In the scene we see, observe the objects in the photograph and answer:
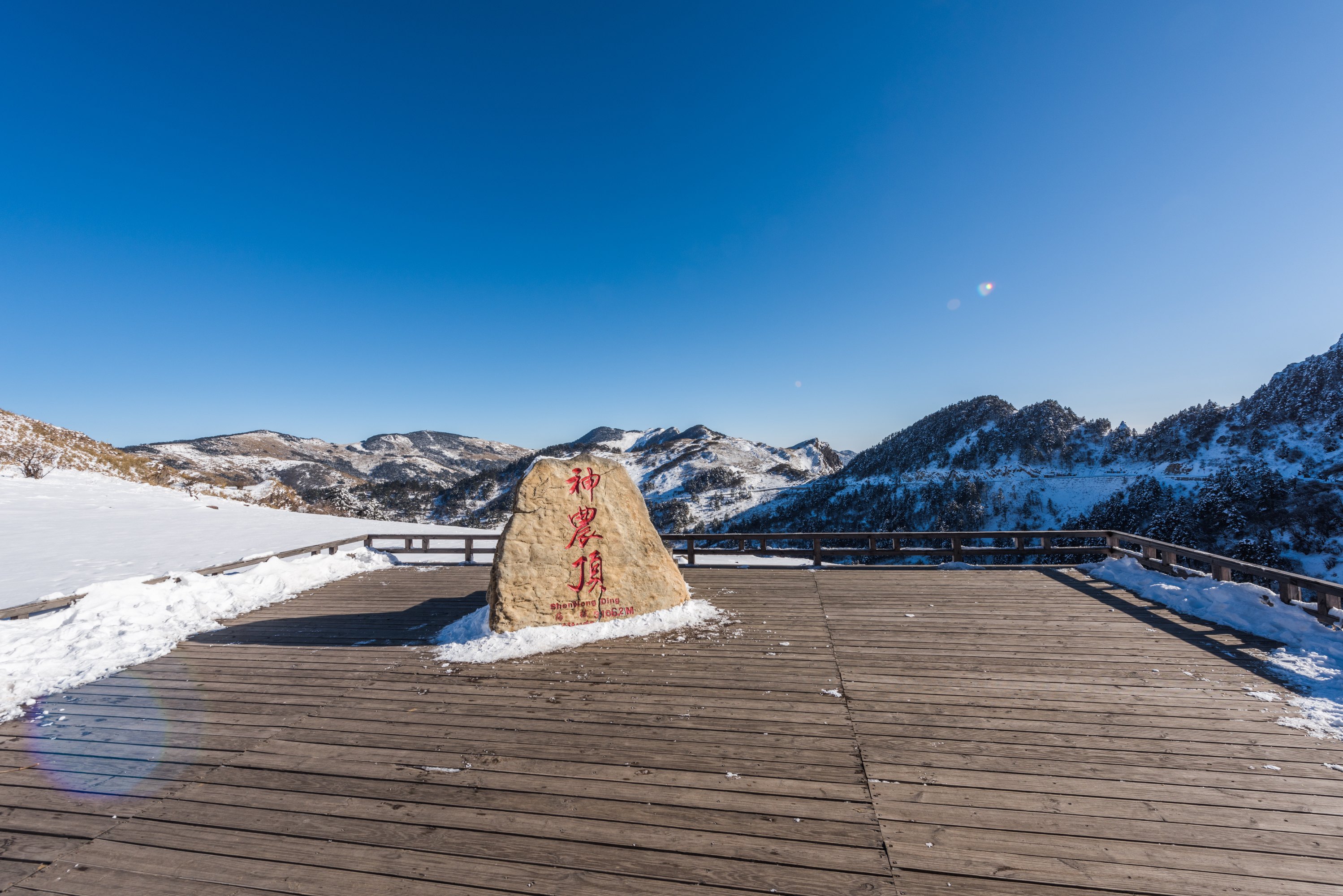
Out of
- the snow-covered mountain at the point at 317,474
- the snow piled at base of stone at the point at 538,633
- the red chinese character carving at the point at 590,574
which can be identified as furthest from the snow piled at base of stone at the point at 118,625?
the snow-covered mountain at the point at 317,474

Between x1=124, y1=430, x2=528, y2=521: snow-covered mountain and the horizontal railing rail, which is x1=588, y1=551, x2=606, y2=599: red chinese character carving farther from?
x1=124, y1=430, x2=528, y2=521: snow-covered mountain

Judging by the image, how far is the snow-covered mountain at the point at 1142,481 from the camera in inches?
1999

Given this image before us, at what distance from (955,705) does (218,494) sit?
37807mm

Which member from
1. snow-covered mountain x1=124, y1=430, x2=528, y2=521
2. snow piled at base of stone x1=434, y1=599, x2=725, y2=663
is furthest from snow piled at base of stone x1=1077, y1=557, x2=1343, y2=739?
snow-covered mountain x1=124, y1=430, x2=528, y2=521

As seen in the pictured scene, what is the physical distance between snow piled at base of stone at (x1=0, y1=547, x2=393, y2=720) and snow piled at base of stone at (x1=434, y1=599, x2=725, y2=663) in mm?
3856

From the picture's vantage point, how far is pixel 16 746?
4332 mm

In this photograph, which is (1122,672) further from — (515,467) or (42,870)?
(515,467)

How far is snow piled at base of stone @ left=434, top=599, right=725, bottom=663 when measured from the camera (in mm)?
6402

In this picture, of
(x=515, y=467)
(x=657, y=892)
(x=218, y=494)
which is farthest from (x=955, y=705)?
(x=515, y=467)

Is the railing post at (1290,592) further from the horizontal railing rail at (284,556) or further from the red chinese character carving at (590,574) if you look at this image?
the horizontal railing rail at (284,556)

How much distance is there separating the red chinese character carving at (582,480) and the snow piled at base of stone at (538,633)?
6.70ft

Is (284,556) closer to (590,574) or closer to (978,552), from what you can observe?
(590,574)

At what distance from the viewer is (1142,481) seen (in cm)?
6831

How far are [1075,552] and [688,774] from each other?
10.6 m
